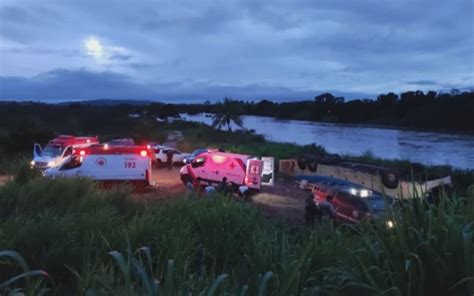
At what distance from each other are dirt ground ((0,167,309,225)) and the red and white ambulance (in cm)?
73

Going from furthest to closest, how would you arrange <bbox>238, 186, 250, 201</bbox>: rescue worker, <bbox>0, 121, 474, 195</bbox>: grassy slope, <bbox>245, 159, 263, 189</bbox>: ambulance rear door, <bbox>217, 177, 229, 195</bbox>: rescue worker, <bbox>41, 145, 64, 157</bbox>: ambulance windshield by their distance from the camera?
1. <bbox>0, 121, 474, 195</bbox>: grassy slope
2. <bbox>41, 145, 64, 157</bbox>: ambulance windshield
3. <bbox>245, 159, 263, 189</bbox>: ambulance rear door
4. <bbox>238, 186, 250, 201</bbox>: rescue worker
5. <bbox>217, 177, 229, 195</bbox>: rescue worker

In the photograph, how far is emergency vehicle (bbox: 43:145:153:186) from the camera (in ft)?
68.3

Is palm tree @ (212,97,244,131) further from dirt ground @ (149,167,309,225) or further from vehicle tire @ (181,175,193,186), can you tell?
vehicle tire @ (181,175,193,186)

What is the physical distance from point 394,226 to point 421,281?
20.3 inches

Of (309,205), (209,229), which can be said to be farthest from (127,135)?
(209,229)

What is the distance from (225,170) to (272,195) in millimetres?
2842

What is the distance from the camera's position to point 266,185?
85.2 feet

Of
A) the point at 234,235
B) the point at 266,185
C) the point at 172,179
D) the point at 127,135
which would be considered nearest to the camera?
the point at 234,235

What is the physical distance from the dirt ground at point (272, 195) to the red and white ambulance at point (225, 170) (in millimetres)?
727

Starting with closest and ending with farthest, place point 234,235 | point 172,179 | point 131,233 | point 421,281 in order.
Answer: point 421,281 < point 131,233 < point 234,235 < point 172,179

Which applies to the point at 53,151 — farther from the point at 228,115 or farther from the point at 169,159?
the point at 228,115

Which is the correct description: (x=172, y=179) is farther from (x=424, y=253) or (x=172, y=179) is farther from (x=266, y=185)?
(x=424, y=253)

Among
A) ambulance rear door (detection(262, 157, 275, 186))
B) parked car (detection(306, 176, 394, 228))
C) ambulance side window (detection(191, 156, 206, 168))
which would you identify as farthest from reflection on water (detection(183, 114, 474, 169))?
parked car (detection(306, 176, 394, 228))

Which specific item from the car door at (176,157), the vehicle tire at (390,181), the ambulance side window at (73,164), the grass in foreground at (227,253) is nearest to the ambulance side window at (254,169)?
the vehicle tire at (390,181)
